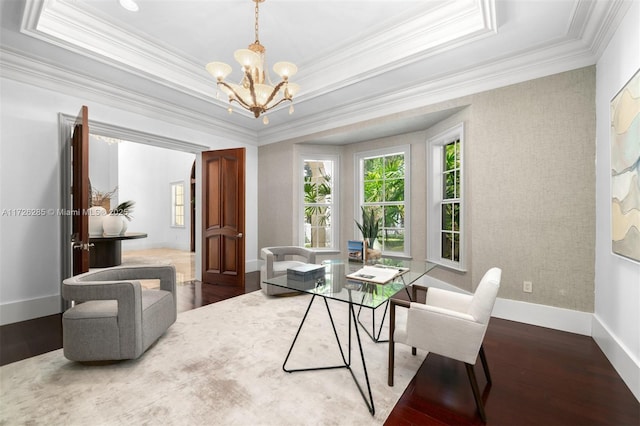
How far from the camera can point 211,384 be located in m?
1.86

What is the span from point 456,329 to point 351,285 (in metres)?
0.73

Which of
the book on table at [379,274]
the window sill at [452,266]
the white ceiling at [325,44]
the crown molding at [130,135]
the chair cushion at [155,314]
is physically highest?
the white ceiling at [325,44]

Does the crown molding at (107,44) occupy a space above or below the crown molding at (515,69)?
above

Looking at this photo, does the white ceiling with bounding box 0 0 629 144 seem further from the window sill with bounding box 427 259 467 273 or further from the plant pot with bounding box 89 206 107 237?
the plant pot with bounding box 89 206 107 237

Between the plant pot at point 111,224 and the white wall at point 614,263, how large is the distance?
7.19 metres

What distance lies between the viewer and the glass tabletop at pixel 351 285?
1728 millimetres

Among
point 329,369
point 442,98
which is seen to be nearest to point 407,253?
point 442,98

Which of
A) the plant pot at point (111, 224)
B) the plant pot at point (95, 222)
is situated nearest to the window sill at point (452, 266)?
the plant pot at point (111, 224)

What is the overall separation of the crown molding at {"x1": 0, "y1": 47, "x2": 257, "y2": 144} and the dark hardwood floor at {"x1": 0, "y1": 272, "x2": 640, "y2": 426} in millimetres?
2730

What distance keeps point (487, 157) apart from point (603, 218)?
A: 3.81 feet

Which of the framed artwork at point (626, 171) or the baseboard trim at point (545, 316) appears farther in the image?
the baseboard trim at point (545, 316)

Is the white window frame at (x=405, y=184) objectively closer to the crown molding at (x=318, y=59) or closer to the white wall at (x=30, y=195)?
the crown molding at (x=318, y=59)

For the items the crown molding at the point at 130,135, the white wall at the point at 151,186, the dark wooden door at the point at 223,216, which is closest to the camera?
the crown molding at the point at 130,135

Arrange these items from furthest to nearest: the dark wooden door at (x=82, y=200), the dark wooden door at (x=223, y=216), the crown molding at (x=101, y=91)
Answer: the dark wooden door at (x=223, y=216), the crown molding at (x=101, y=91), the dark wooden door at (x=82, y=200)
